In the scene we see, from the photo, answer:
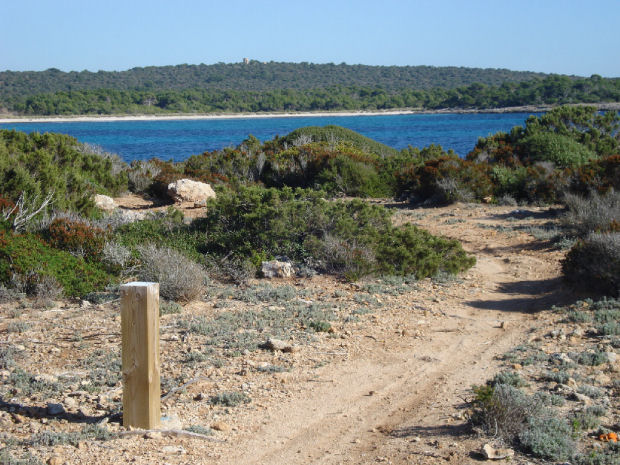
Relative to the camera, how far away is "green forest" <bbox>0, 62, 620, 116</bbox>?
93375mm

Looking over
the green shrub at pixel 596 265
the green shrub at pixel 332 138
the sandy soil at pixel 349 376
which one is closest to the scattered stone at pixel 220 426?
the sandy soil at pixel 349 376

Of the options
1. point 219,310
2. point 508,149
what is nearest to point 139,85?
point 508,149

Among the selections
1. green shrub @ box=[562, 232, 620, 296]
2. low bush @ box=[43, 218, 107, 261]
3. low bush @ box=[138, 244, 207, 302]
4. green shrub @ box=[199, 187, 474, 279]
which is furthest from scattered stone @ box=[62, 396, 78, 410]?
green shrub @ box=[562, 232, 620, 296]

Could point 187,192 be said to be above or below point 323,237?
above

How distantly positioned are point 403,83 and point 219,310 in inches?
5840

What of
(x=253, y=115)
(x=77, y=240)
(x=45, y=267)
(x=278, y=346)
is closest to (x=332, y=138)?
(x=77, y=240)

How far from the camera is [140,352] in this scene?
4.40 meters

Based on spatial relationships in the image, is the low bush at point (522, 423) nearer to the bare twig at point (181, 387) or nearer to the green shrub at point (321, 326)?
the bare twig at point (181, 387)

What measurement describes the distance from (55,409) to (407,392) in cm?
269

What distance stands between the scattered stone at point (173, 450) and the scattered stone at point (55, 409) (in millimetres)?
980

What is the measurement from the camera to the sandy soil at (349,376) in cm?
429

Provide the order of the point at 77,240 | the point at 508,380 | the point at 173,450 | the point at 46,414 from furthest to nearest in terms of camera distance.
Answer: the point at 77,240 → the point at 508,380 → the point at 46,414 → the point at 173,450

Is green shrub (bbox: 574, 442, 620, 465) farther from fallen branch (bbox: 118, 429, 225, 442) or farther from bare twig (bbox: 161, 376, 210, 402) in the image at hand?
bare twig (bbox: 161, 376, 210, 402)

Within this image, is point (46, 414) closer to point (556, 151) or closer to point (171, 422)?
point (171, 422)
